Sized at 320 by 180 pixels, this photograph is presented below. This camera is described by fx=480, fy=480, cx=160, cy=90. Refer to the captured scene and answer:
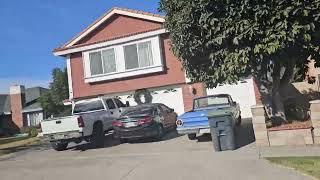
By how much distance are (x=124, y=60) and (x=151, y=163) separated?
1378cm

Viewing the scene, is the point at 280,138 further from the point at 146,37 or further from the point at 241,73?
the point at 146,37

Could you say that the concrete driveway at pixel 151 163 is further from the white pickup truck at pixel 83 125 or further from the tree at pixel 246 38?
the tree at pixel 246 38

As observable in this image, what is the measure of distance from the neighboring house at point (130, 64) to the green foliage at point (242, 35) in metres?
8.49

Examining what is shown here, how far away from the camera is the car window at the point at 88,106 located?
67.2ft

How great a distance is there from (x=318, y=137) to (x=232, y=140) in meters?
2.49

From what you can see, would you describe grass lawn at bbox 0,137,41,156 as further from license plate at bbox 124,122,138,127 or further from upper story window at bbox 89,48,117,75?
license plate at bbox 124,122,138,127

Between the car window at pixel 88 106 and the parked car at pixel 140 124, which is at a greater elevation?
the car window at pixel 88 106

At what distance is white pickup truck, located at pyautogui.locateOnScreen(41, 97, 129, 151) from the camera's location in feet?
59.4

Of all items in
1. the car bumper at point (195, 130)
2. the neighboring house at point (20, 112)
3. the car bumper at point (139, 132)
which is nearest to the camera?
the car bumper at point (195, 130)

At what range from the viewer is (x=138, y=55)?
2627 cm

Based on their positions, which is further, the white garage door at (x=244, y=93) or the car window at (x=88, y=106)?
the white garage door at (x=244, y=93)

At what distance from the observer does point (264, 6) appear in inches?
537

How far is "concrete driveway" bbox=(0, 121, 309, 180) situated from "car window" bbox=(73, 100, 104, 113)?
1706 millimetres

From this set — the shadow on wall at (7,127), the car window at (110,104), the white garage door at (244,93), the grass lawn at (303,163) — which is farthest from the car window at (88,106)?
the shadow on wall at (7,127)
